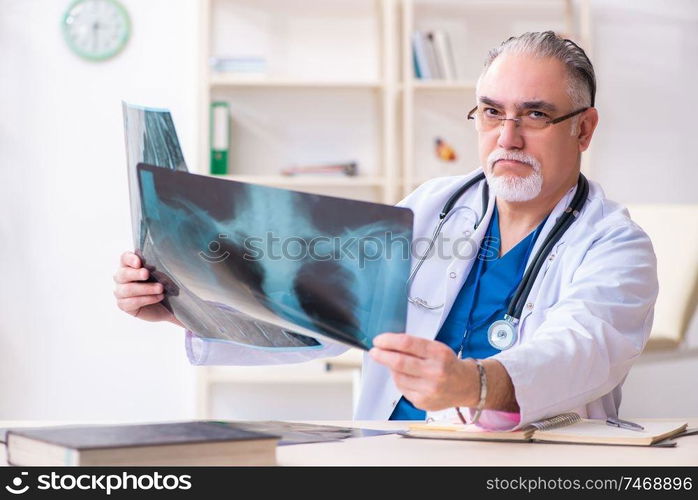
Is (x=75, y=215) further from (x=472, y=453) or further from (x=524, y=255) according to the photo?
(x=472, y=453)

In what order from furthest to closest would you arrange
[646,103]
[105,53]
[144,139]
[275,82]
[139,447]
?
[646,103]
[105,53]
[275,82]
[144,139]
[139,447]

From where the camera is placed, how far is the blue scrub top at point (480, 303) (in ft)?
5.32

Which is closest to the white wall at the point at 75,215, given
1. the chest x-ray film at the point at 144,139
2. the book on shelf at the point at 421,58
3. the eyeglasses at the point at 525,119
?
the book on shelf at the point at 421,58

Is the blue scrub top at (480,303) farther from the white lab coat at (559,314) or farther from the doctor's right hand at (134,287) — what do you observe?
the doctor's right hand at (134,287)

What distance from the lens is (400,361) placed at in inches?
39.4

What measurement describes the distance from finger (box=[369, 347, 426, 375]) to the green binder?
9.79 ft

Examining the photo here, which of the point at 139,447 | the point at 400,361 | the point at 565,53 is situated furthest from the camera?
the point at 565,53

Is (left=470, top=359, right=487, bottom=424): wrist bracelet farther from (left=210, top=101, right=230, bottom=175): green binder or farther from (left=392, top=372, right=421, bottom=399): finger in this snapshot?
(left=210, top=101, right=230, bottom=175): green binder

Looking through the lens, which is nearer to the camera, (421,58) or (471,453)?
(471,453)

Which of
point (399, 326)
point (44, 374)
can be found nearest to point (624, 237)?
point (399, 326)

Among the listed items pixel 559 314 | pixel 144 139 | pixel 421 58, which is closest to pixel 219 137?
pixel 421 58

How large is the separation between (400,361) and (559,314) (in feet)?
1.29

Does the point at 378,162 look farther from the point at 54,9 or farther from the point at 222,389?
the point at 54,9
